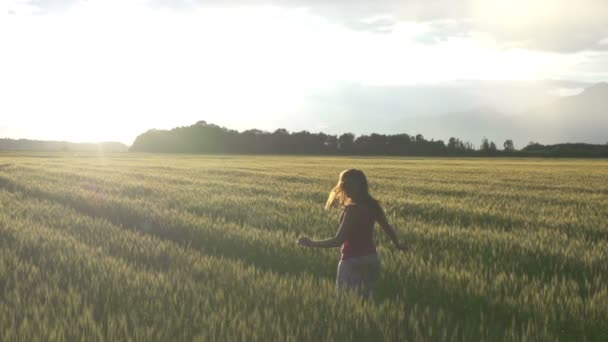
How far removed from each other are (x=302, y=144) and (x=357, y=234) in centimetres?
12241

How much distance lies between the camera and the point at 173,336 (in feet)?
12.4

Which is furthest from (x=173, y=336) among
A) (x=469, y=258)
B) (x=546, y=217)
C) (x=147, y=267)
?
(x=546, y=217)

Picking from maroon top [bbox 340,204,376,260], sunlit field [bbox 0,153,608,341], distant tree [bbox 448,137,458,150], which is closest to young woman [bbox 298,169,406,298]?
maroon top [bbox 340,204,376,260]

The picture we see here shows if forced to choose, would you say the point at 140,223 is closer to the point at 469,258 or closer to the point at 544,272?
the point at 469,258

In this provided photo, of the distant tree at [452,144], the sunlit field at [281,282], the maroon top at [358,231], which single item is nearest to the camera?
the sunlit field at [281,282]

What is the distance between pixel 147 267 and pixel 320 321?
292cm

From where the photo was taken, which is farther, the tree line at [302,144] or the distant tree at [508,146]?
the tree line at [302,144]

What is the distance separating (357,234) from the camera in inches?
200

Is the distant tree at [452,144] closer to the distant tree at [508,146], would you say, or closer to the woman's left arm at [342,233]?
the distant tree at [508,146]

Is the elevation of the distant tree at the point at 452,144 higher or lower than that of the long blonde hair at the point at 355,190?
higher

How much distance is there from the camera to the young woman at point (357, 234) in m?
4.98

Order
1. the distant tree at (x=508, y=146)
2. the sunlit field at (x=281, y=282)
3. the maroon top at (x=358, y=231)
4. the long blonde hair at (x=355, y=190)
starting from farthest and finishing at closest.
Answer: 1. the distant tree at (x=508, y=146)
2. the maroon top at (x=358, y=231)
3. the long blonde hair at (x=355, y=190)
4. the sunlit field at (x=281, y=282)

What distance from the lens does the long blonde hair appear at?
16.2 feet

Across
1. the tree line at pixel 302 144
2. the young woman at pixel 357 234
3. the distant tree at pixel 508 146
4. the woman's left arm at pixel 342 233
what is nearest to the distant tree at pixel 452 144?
the tree line at pixel 302 144
